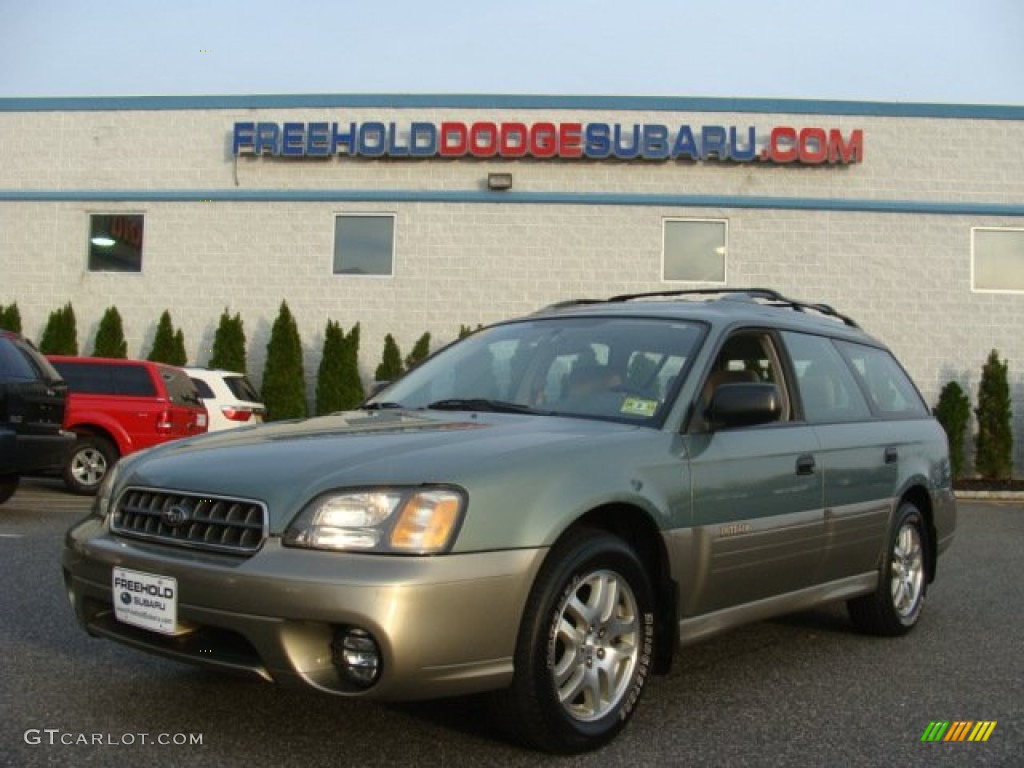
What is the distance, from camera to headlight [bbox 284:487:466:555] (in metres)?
3.11

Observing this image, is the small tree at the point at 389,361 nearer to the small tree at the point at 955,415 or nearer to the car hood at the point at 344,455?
the small tree at the point at 955,415

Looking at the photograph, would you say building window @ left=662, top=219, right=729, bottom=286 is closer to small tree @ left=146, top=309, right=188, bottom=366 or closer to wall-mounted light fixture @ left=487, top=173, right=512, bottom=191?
wall-mounted light fixture @ left=487, top=173, right=512, bottom=191

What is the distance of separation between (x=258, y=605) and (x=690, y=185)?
48.5 feet

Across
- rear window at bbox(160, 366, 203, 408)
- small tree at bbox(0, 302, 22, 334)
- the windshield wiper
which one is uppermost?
small tree at bbox(0, 302, 22, 334)

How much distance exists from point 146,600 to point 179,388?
9938 millimetres

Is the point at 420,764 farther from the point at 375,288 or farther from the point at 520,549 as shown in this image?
the point at 375,288

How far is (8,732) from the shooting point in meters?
3.52

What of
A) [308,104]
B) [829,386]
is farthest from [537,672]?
[308,104]

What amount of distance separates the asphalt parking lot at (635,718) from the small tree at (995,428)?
11075 millimetres

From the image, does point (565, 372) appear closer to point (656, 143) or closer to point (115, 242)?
point (656, 143)

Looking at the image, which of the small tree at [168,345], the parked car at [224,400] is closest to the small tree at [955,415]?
the parked car at [224,400]

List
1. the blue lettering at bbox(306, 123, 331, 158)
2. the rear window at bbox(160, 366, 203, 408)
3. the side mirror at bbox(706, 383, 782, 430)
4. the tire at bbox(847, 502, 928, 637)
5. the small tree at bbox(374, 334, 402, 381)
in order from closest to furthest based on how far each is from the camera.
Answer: the side mirror at bbox(706, 383, 782, 430) → the tire at bbox(847, 502, 928, 637) → the rear window at bbox(160, 366, 203, 408) → the small tree at bbox(374, 334, 402, 381) → the blue lettering at bbox(306, 123, 331, 158)

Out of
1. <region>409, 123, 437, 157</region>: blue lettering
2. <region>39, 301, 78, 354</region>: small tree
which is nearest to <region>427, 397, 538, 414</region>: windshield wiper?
<region>409, 123, 437, 157</region>: blue lettering

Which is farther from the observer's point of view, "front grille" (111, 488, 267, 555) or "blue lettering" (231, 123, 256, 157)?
"blue lettering" (231, 123, 256, 157)
